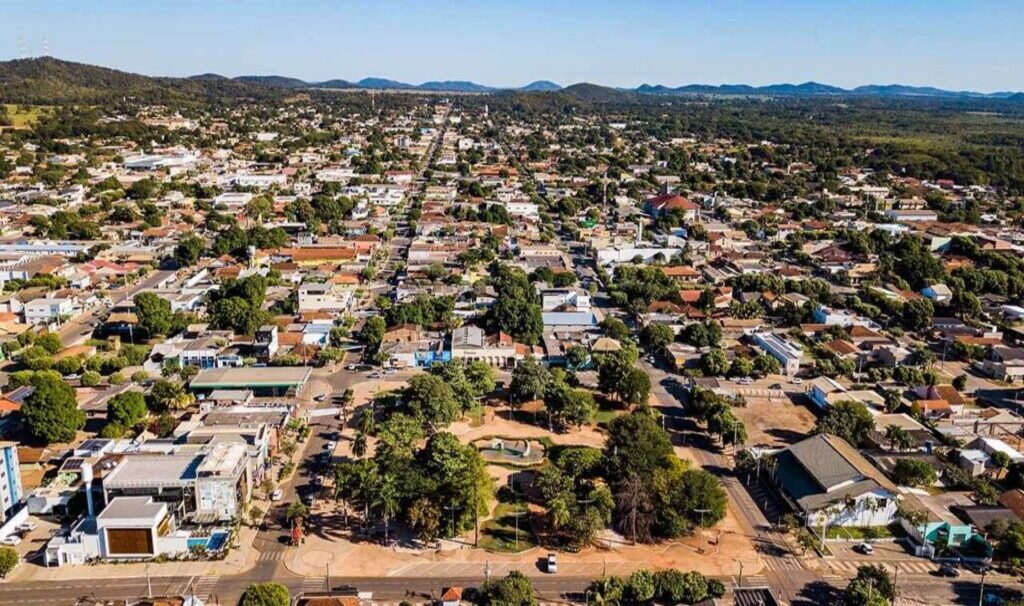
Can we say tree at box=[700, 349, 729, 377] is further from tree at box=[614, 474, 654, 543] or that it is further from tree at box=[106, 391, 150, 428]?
tree at box=[106, 391, 150, 428]

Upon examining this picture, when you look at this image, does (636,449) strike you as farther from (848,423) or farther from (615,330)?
(615,330)

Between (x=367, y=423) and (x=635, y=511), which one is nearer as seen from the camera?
(x=635, y=511)

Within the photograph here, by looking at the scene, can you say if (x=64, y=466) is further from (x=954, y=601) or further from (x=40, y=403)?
(x=954, y=601)

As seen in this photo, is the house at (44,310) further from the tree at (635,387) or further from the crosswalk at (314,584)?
the tree at (635,387)

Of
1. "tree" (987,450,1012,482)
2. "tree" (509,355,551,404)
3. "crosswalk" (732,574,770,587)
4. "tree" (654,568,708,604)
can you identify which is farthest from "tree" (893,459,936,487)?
"tree" (509,355,551,404)

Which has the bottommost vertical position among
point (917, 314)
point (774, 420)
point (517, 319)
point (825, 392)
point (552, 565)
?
point (552, 565)

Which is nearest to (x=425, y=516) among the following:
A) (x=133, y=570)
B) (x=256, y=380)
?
(x=133, y=570)

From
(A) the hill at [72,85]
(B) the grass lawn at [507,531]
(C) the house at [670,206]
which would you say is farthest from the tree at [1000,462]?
(A) the hill at [72,85]
